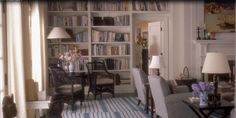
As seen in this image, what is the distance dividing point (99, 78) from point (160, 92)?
347 centimetres

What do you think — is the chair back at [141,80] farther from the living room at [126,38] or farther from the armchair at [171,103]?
the armchair at [171,103]

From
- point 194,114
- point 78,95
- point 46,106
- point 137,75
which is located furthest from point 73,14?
point 46,106

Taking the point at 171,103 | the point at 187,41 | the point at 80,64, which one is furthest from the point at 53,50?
the point at 171,103

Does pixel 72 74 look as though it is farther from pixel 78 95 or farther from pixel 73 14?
pixel 73 14

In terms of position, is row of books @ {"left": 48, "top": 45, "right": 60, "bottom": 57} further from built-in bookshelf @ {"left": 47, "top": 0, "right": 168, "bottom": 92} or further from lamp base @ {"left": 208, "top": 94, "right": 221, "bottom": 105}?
lamp base @ {"left": 208, "top": 94, "right": 221, "bottom": 105}

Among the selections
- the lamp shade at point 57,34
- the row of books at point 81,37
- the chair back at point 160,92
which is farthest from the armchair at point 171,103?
the row of books at point 81,37

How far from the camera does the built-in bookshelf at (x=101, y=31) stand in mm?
8172

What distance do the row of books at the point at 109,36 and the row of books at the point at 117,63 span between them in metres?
0.48

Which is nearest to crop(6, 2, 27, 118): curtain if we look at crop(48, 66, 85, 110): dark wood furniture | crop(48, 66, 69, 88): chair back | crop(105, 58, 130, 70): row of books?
crop(48, 66, 85, 110): dark wood furniture

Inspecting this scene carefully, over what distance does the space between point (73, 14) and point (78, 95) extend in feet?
7.41

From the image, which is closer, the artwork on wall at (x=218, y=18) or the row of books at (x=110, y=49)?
the artwork on wall at (x=218, y=18)

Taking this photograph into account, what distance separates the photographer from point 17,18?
302 centimetres

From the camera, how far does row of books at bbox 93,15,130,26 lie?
8.26 metres

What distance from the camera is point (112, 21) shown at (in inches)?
326
